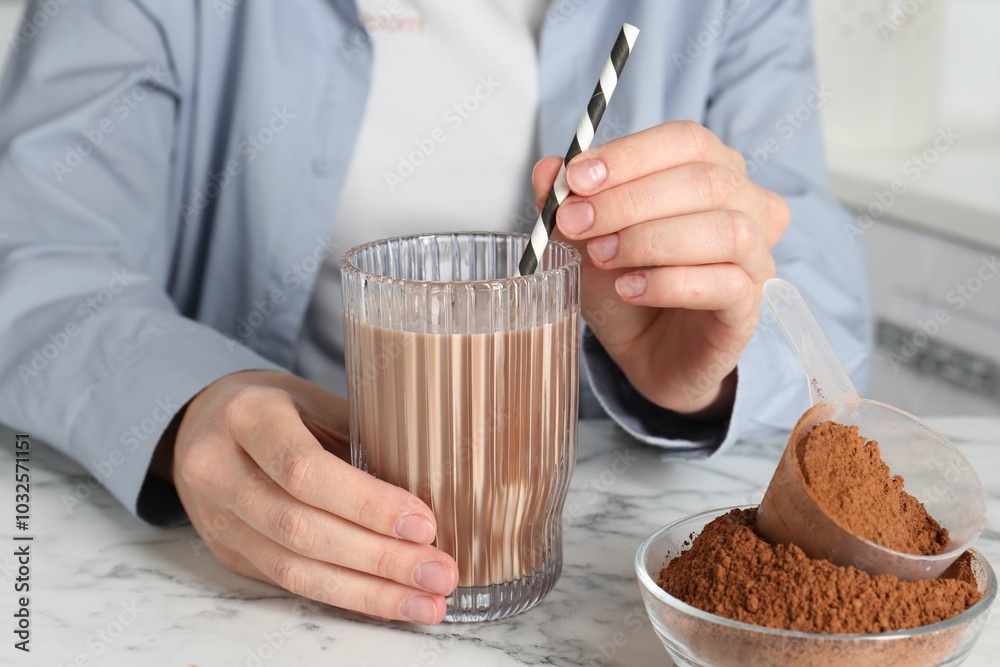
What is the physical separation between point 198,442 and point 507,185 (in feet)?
1.85

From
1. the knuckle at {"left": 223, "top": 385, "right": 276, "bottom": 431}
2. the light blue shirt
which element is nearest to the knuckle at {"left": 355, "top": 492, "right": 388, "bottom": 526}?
the knuckle at {"left": 223, "top": 385, "right": 276, "bottom": 431}

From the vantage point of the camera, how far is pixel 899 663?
482mm

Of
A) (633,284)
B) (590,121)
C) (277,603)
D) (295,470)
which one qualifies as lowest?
(277,603)

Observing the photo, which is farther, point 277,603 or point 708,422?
point 708,422

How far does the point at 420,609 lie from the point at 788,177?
72 centimetres

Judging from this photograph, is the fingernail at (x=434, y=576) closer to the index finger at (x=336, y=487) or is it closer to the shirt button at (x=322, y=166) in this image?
the index finger at (x=336, y=487)

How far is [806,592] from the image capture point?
0.50m

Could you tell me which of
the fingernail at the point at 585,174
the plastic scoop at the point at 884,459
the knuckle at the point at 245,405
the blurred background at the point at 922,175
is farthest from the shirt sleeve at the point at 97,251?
the blurred background at the point at 922,175

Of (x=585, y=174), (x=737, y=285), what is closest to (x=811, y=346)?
(x=737, y=285)

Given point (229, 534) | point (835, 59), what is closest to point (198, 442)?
point (229, 534)

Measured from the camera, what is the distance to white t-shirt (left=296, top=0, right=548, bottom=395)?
1102mm

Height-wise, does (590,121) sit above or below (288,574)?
above

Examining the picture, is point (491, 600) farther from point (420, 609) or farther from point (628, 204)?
point (628, 204)

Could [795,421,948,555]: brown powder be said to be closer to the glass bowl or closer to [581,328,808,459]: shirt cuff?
the glass bowl
